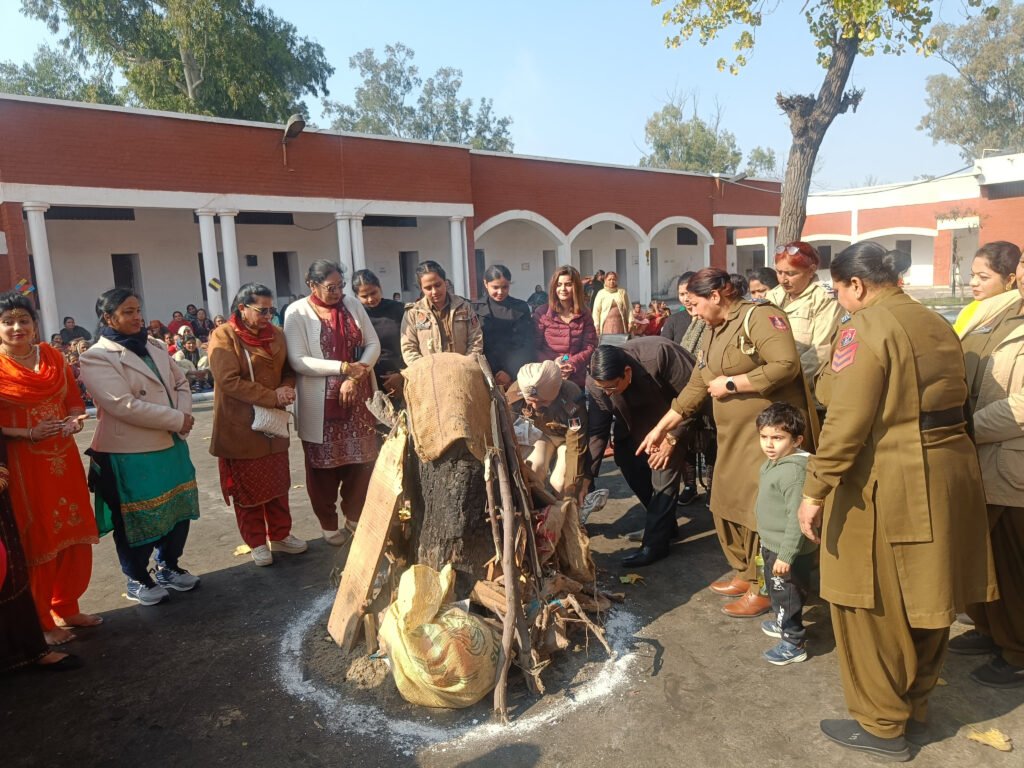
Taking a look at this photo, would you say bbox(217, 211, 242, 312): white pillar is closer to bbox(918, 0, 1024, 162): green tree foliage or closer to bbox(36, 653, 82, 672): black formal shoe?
bbox(36, 653, 82, 672): black formal shoe

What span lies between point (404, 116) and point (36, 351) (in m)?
49.2

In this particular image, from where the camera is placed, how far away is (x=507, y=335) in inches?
229

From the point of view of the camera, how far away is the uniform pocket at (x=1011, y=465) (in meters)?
2.83

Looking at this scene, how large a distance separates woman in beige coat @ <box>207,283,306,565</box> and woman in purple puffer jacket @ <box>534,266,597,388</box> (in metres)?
2.06

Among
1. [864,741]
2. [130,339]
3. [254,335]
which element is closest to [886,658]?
[864,741]

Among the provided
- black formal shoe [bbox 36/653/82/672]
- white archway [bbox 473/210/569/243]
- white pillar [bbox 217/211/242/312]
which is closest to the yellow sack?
black formal shoe [bbox 36/653/82/672]

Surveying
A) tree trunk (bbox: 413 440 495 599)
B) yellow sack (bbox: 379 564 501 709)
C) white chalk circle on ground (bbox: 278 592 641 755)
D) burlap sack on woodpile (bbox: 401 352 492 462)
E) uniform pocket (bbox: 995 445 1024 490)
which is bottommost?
white chalk circle on ground (bbox: 278 592 641 755)

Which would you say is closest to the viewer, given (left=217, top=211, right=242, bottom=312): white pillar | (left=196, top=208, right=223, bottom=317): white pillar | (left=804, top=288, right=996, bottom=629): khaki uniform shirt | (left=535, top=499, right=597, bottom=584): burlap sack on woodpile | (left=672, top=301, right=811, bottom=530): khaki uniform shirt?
(left=804, top=288, right=996, bottom=629): khaki uniform shirt

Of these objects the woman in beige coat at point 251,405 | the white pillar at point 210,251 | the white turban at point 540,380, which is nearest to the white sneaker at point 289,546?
the woman in beige coat at point 251,405

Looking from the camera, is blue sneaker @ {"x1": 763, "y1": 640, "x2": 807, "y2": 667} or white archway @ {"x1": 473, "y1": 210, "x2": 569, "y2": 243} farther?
white archway @ {"x1": 473, "y1": 210, "x2": 569, "y2": 243}

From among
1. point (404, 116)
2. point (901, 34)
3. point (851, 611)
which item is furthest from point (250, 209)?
point (404, 116)

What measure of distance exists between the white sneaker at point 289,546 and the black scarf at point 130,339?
1500 millimetres

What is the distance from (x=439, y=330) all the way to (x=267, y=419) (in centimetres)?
131

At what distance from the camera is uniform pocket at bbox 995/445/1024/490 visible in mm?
2828
